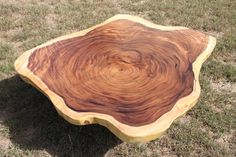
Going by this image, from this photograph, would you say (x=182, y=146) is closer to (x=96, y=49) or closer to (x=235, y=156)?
(x=235, y=156)

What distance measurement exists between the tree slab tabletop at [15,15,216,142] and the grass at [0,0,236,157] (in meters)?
0.60

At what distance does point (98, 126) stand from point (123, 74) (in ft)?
2.09

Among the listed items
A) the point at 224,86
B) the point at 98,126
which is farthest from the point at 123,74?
the point at 224,86

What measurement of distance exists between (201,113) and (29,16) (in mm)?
2803

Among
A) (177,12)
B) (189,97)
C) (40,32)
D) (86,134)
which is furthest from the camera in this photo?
(177,12)

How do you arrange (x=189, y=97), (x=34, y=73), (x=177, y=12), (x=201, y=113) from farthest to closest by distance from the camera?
(x=177, y=12) < (x=201, y=113) < (x=34, y=73) < (x=189, y=97)

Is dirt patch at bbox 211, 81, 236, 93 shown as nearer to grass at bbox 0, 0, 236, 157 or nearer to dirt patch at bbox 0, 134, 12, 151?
grass at bbox 0, 0, 236, 157

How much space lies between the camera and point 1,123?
4035mm

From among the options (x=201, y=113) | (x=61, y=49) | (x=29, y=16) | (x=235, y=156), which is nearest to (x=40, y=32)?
(x=29, y=16)

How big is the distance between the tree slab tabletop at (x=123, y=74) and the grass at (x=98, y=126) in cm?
60

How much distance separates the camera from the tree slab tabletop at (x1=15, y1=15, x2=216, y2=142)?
10.5 feet

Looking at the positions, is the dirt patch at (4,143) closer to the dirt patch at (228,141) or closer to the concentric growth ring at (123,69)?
the concentric growth ring at (123,69)

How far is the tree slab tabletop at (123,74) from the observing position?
3205mm

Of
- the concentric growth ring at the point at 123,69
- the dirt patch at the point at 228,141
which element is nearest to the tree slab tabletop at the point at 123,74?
the concentric growth ring at the point at 123,69
